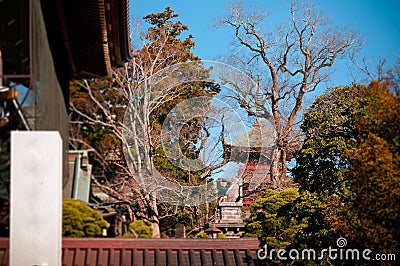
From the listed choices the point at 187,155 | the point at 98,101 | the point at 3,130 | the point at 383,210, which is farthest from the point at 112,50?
the point at 187,155

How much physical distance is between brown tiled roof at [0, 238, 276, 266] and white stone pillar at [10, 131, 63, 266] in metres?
0.43

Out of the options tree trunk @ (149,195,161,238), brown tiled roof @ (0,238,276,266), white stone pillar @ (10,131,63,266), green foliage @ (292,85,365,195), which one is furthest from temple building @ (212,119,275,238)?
white stone pillar @ (10,131,63,266)

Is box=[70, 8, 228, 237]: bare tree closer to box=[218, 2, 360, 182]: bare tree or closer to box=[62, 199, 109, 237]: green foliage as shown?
box=[218, 2, 360, 182]: bare tree

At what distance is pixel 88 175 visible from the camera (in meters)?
6.28

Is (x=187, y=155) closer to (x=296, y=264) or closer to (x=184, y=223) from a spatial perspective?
(x=184, y=223)

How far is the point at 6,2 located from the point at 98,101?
433 cm

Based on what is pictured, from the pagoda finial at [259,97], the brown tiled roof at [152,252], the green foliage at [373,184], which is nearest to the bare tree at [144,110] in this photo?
the pagoda finial at [259,97]

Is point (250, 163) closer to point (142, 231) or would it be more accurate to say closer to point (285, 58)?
point (285, 58)

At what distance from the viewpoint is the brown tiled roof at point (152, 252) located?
406 cm

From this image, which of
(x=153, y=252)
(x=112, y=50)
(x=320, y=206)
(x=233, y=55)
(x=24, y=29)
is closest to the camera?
(x=24, y=29)

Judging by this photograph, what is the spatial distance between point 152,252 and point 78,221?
2.28 feet

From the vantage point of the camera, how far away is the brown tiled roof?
4059 millimetres

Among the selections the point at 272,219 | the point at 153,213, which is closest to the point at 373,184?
the point at 272,219

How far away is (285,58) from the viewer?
982 centimetres
